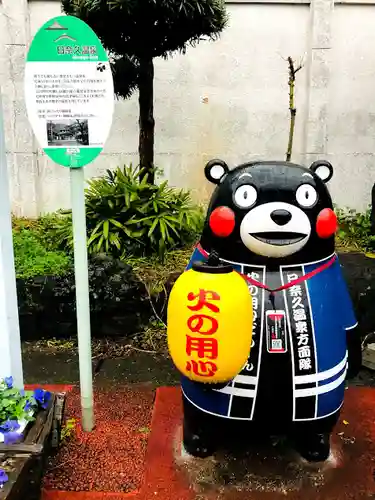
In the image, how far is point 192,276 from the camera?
2375 mm

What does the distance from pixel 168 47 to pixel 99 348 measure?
302 centimetres

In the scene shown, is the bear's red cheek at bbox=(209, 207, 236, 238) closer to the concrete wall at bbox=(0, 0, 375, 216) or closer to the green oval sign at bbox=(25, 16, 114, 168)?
the green oval sign at bbox=(25, 16, 114, 168)

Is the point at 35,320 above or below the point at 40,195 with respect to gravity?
below

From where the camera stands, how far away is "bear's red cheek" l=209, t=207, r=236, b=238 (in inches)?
106

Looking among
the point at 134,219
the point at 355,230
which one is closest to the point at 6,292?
the point at 134,219

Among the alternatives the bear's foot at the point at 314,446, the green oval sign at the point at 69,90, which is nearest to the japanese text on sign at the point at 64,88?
the green oval sign at the point at 69,90

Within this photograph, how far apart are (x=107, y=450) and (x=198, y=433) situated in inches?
23.8

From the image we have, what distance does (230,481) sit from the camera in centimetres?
294

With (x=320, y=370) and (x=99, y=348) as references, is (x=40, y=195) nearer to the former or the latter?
(x=99, y=348)

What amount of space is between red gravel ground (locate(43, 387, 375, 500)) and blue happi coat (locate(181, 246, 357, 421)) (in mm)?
427

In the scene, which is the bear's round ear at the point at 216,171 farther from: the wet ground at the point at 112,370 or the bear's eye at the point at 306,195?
the wet ground at the point at 112,370

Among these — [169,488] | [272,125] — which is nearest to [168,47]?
[272,125]

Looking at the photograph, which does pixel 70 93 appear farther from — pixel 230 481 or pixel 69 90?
pixel 230 481

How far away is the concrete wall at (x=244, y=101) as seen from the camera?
6.45 m
